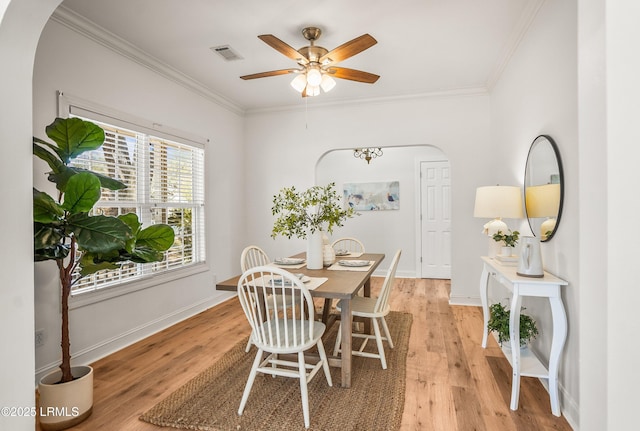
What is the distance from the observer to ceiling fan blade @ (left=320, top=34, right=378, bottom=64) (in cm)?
236

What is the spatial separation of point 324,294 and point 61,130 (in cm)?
180

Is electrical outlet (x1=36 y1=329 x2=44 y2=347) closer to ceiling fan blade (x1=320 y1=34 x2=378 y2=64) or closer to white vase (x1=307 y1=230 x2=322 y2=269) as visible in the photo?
white vase (x1=307 y1=230 x2=322 y2=269)

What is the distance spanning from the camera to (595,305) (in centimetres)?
115

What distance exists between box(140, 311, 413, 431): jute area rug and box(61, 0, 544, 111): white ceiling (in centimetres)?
277

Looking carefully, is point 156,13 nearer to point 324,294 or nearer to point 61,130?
point 61,130

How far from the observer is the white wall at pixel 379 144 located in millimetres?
4449

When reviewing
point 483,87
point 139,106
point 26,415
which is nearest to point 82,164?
point 139,106

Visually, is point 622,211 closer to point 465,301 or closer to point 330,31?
point 330,31

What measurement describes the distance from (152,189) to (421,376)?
3.04 m

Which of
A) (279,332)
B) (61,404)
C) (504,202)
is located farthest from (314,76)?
(61,404)

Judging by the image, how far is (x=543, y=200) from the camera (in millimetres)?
2480

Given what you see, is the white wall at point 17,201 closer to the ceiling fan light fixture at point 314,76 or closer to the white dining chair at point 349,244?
the ceiling fan light fixture at point 314,76

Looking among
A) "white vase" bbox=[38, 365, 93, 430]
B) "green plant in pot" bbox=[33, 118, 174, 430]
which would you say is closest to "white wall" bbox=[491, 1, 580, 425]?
"green plant in pot" bbox=[33, 118, 174, 430]

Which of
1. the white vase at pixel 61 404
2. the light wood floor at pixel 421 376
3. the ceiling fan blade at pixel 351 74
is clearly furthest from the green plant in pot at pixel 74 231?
the ceiling fan blade at pixel 351 74
